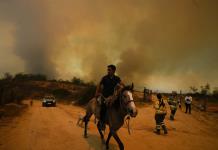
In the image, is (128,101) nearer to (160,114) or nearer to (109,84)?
(109,84)

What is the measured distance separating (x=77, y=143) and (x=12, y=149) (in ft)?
7.85

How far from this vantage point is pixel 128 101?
22.6 feet

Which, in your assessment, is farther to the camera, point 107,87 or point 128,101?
point 107,87

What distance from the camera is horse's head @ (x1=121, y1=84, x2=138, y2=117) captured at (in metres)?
6.64

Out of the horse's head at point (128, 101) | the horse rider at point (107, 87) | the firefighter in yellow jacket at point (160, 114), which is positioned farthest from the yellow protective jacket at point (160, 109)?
the horse's head at point (128, 101)

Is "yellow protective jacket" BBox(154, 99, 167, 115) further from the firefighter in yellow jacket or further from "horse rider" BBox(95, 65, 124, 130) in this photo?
"horse rider" BBox(95, 65, 124, 130)

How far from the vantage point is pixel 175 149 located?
354 inches

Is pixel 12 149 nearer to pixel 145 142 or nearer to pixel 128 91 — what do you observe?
pixel 128 91

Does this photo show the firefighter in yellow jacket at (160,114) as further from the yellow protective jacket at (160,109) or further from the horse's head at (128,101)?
the horse's head at (128,101)

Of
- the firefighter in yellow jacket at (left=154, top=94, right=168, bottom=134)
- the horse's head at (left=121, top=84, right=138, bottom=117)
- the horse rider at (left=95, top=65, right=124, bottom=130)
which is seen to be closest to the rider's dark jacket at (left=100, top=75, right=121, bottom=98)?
the horse rider at (left=95, top=65, right=124, bottom=130)

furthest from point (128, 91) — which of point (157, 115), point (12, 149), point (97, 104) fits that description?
point (157, 115)

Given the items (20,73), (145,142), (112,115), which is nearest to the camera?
(112,115)

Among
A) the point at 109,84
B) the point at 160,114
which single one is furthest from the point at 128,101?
the point at 160,114

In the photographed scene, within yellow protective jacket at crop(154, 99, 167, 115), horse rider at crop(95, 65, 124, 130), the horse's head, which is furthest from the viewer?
yellow protective jacket at crop(154, 99, 167, 115)
